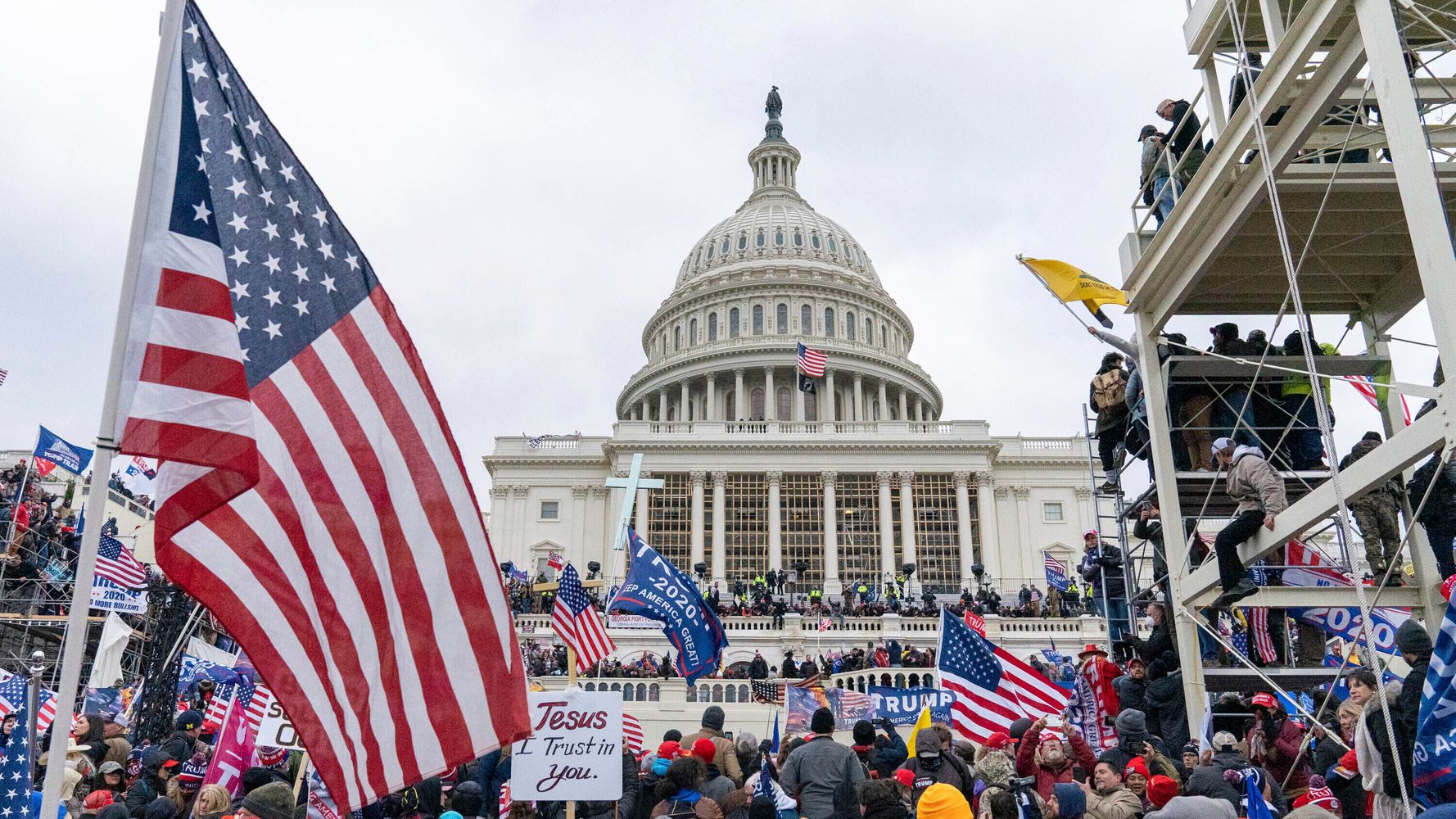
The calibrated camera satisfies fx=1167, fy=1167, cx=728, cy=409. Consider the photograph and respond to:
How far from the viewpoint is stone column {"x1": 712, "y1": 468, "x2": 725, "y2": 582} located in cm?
5947

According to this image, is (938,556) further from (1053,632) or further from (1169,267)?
(1169,267)

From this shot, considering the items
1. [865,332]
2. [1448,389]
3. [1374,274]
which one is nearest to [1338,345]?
[1374,274]

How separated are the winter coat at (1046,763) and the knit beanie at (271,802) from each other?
5162 mm

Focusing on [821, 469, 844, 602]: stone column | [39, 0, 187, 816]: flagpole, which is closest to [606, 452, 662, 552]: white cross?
[821, 469, 844, 602]: stone column

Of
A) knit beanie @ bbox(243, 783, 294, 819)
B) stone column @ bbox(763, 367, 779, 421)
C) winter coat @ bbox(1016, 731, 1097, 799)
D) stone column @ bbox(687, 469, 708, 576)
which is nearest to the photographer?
knit beanie @ bbox(243, 783, 294, 819)

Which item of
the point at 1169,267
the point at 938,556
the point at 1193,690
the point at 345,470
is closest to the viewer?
the point at 345,470

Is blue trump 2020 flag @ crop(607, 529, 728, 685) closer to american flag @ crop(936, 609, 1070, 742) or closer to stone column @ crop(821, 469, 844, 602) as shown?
american flag @ crop(936, 609, 1070, 742)

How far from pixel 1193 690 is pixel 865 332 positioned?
7691 cm

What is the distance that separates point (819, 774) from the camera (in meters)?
8.39

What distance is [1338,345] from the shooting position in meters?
14.3

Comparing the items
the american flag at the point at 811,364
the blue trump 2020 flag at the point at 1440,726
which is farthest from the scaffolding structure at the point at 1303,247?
the american flag at the point at 811,364

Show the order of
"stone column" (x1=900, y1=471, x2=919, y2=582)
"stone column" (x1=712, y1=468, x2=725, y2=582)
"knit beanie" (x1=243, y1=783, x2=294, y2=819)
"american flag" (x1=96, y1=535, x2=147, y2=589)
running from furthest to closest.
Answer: "stone column" (x1=900, y1=471, x2=919, y2=582) < "stone column" (x1=712, y1=468, x2=725, y2=582) < "american flag" (x1=96, y1=535, x2=147, y2=589) < "knit beanie" (x1=243, y1=783, x2=294, y2=819)

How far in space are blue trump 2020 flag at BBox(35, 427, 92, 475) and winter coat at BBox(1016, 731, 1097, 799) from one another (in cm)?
3113

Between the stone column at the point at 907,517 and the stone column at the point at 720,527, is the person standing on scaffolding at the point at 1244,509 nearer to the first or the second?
the stone column at the point at 720,527
